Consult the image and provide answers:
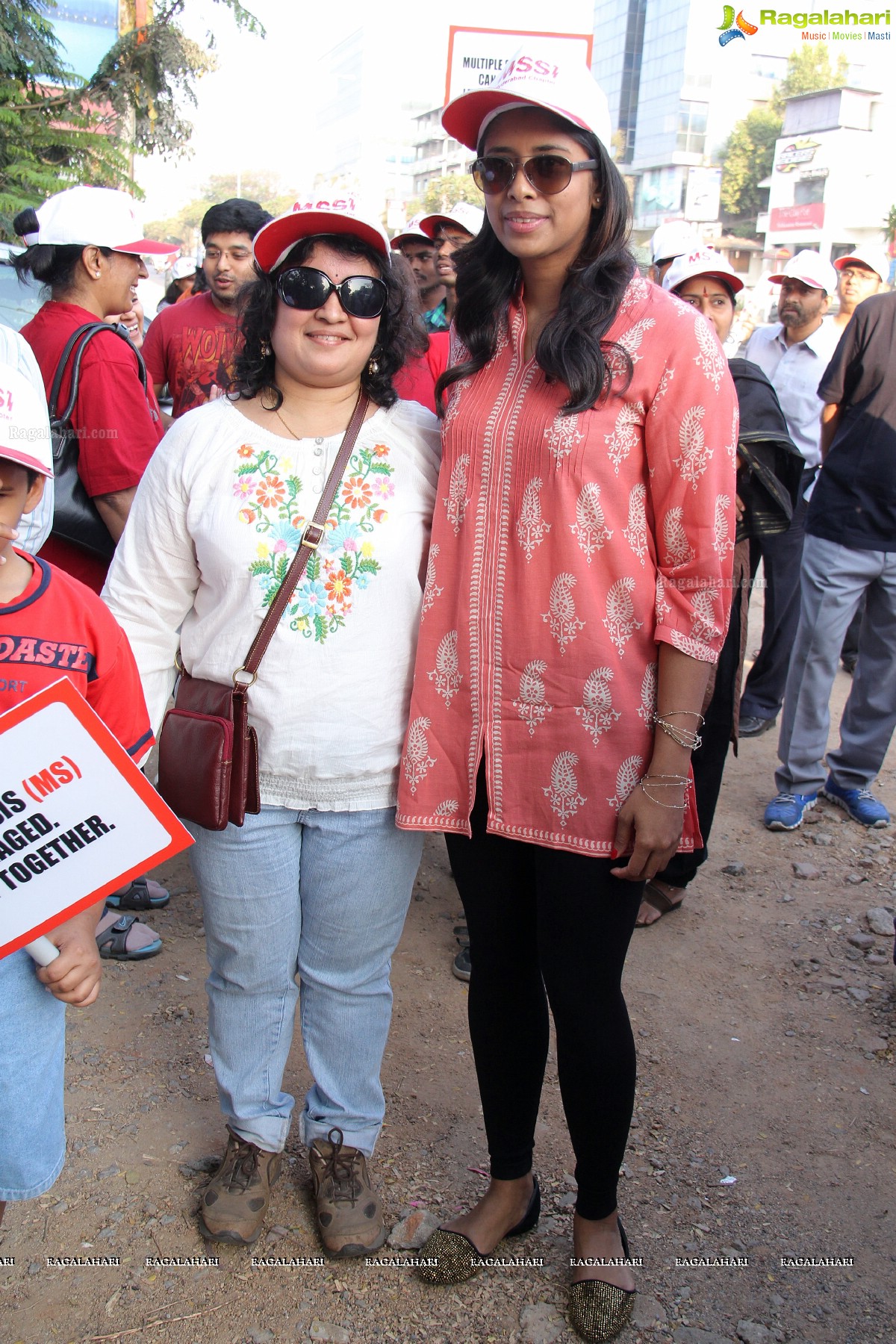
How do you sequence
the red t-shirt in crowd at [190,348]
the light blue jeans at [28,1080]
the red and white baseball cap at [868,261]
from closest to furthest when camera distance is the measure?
the light blue jeans at [28,1080], the red t-shirt in crowd at [190,348], the red and white baseball cap at [868,261]

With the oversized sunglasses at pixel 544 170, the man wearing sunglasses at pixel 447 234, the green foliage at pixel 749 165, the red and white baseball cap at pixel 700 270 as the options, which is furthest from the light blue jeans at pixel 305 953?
the green foliage at pixel 749 165

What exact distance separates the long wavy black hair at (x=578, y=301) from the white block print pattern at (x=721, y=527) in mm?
257

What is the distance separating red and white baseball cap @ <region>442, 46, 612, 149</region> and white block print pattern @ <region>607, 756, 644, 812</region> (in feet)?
3.48

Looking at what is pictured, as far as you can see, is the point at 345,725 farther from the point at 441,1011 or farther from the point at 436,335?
the point at 436,335

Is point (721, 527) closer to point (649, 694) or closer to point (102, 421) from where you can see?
point (649, 694)

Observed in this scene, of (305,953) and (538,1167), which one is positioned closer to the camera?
(305,953)

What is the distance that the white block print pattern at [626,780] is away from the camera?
1862mm

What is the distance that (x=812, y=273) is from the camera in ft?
20.9

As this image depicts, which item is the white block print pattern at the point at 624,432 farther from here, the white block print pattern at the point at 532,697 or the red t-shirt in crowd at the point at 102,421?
the red t-shirt in crowd at the point at 102,421

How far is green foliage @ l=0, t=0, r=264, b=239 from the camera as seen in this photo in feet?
28.8

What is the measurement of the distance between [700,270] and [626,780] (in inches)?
106

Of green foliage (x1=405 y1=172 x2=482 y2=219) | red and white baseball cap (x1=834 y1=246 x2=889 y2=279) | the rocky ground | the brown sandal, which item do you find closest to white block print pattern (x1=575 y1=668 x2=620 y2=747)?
the rocky ground

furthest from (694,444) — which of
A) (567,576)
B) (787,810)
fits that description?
(787,810)

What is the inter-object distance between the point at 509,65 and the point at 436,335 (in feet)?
5.63
